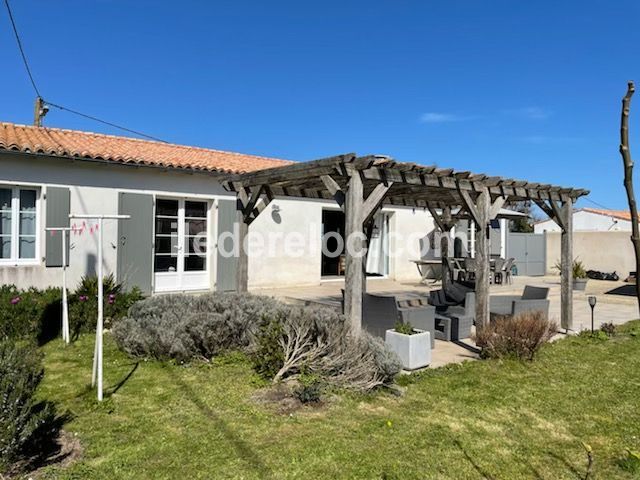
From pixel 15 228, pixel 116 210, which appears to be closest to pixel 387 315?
pixel 116 210

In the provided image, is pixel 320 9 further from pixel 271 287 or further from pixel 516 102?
pixel 271 287

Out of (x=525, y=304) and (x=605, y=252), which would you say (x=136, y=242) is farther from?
(x=605, y=252)

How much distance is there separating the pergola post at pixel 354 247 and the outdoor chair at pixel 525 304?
302 centimetres

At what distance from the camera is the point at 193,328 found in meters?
5.94

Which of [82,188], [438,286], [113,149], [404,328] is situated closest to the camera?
[404,328]

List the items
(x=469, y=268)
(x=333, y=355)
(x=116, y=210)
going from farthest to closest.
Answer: (x=469, y=268) → (x=116, y=210) → (x=333, y=355)

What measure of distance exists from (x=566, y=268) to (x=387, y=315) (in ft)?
14.2

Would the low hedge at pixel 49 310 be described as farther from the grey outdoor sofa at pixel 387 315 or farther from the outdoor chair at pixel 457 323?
the outdoor chair at pixel 457 323

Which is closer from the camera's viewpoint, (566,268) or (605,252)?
(566,268)

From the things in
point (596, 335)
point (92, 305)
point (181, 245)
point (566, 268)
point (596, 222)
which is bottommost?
point (596, 335)

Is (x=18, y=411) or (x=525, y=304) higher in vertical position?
(x=525, y=304)

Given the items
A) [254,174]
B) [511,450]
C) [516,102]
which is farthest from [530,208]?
[511,450]

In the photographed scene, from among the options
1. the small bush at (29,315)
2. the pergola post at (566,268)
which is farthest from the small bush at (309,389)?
the pergola post at (566,268)

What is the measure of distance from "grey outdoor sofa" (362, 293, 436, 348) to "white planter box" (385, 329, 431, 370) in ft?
1.43
